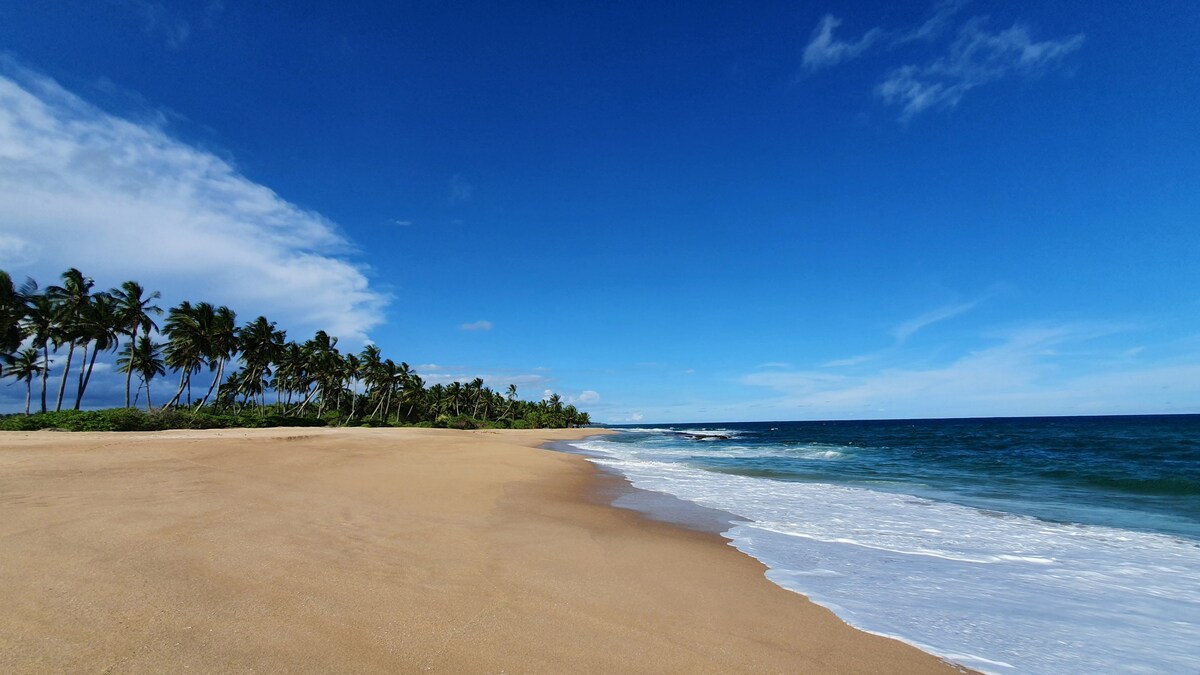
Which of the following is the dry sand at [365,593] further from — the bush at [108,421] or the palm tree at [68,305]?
the palm tree at [68,305]

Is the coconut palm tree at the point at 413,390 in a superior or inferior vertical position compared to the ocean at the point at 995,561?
superior

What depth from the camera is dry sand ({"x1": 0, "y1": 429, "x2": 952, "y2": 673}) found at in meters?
3.69

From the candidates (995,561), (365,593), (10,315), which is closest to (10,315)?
(10,315)

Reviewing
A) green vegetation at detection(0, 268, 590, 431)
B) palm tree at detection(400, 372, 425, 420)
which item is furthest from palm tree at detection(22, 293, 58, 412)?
palm tree at detection(400, 372, 425, 420)

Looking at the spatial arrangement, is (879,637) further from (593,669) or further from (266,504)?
(266,504)

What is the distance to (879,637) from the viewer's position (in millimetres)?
4957

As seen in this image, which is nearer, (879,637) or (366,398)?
(879,637)

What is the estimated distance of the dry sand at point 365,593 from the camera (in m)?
3.69

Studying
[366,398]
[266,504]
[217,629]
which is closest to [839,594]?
[217,629]

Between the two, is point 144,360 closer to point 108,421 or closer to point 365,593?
point 108,421

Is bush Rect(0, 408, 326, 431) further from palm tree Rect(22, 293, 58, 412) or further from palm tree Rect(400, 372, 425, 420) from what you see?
palm tree Rect(400, 372, 425, 420)

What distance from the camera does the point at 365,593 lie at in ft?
16.2

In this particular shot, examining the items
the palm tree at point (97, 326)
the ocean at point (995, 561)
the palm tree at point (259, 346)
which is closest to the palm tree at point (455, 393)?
the palm tree at point (259, 346)

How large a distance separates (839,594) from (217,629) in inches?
250
